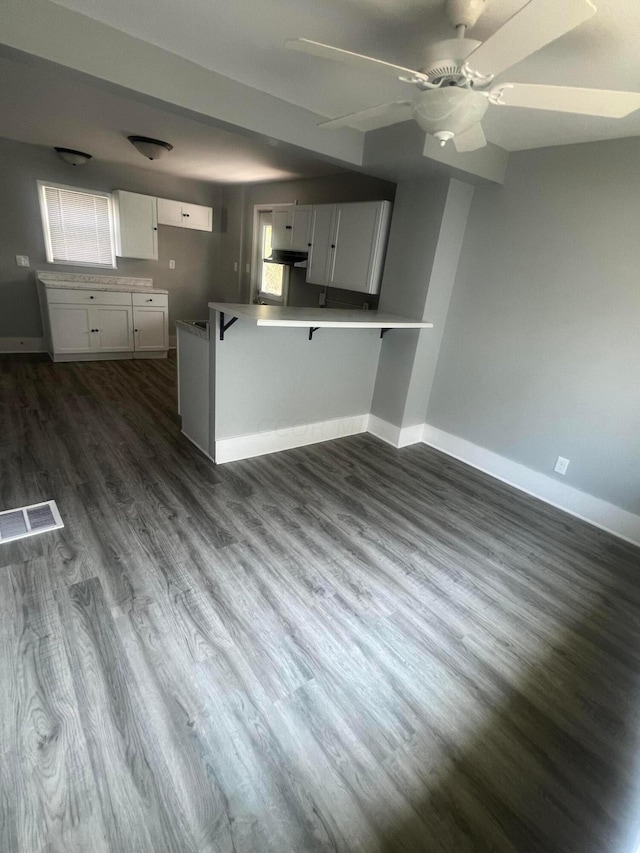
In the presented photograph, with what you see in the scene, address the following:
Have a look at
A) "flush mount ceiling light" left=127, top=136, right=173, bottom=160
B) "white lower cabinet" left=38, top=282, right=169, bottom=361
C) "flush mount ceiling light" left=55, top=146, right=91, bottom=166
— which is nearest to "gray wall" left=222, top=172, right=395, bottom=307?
"white lower cabinet" left=38, top=282, right=169, bottom=361

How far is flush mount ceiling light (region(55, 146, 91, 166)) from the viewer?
A: 4504mm

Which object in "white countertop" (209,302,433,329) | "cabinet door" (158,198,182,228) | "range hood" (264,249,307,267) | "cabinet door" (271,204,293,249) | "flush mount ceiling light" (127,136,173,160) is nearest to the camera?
"white countertop" (209,302,433,329)

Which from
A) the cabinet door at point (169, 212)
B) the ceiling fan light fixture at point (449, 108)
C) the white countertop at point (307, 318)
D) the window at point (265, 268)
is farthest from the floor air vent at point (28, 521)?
the cabinet door at point (169, 212)

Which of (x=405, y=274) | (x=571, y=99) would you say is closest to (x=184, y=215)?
(x=405, y=274)

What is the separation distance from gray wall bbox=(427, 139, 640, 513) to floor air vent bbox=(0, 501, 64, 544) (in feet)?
10.3

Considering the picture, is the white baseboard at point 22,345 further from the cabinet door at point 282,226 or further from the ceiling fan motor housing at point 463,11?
the ceiling fan motor housing at point 463,11

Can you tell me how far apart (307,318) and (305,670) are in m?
1.92

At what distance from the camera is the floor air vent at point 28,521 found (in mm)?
2203

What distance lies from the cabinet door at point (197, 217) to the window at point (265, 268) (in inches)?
36.7

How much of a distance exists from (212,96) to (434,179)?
5.53ft

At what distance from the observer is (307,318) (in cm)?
261

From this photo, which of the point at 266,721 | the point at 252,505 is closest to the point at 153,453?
the point at 252,505

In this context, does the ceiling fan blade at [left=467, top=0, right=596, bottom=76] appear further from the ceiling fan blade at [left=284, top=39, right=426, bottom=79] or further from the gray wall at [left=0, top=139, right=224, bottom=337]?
the gray wall at [left=0, top=139, right=224, bottom=337]

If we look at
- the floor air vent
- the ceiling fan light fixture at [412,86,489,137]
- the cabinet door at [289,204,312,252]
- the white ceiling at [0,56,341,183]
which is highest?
the white ceiling at [0,56,341,183]
